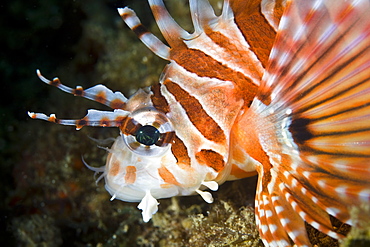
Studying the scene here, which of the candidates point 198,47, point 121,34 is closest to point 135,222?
point 198,47

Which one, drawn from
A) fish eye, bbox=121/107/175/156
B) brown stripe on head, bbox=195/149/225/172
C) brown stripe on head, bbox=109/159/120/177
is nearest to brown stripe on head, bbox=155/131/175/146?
fish eye, bbox=121/107/175/156

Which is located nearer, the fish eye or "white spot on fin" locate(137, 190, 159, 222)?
the fish eye

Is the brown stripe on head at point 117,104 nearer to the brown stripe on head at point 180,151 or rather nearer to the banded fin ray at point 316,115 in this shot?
the brown stripe on head at point 180,151

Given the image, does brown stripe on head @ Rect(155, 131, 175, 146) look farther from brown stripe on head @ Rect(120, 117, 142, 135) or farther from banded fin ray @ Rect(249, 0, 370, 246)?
banded fin ray @ Rect(249, 0, 370, 246)

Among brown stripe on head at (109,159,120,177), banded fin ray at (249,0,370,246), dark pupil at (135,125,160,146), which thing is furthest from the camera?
brown stripe on head at (109,159,120,177)

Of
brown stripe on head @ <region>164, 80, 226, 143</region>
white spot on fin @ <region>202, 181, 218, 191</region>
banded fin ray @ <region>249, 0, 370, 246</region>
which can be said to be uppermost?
banded fin ray @ <region>249, 0, 370, 246</region>

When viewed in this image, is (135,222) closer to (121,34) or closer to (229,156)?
(229,156)

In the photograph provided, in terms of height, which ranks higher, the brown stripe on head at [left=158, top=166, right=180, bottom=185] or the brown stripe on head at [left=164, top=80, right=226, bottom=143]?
the brown stripe on head at [left=164, top=80, right=226, bottom=143]

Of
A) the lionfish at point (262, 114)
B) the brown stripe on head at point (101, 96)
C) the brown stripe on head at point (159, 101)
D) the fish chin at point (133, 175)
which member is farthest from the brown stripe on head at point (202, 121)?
the brown stripe on head at point (101, 96)

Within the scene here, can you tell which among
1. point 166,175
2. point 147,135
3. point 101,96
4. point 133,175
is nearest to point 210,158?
point 166,175
